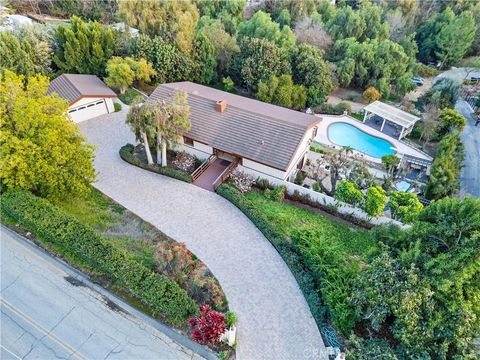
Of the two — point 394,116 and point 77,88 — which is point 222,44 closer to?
point 77,88

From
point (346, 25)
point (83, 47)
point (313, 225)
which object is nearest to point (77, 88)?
point (83, 47)

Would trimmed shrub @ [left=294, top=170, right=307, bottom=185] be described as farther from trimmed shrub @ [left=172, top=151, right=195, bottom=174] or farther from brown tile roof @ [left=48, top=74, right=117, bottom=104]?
brown tile roof @ [left=48, top=74, right=117, bottom=104]

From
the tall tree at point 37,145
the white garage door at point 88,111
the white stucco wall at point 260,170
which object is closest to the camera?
the tall tree at point 37,145

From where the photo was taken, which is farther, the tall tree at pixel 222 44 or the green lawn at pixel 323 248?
the tall tree at pixel 222 44

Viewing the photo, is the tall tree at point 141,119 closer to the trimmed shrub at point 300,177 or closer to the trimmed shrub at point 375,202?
the trimmed shrub at point 300,177

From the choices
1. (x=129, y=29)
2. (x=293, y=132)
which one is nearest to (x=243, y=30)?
(x=129, y=29)

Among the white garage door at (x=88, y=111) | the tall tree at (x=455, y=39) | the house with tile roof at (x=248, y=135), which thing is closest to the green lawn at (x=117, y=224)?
the house with tile roof at (x=248, y=135)

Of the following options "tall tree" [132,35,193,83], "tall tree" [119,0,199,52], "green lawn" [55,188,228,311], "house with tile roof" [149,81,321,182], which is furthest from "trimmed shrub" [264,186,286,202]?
"tall tree" [119,0,199,52]

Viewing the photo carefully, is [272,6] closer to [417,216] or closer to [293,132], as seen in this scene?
[293,132]
